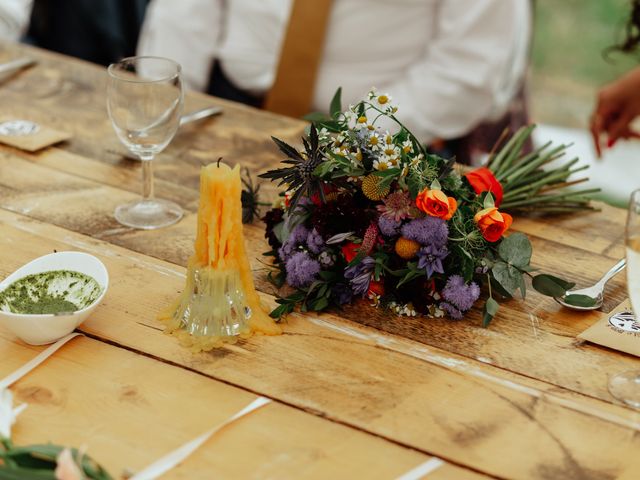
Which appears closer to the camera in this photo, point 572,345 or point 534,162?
point 572,345

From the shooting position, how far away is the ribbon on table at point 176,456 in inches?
31.0

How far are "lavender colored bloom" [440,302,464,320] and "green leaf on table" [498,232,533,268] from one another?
0.10m

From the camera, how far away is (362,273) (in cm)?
106

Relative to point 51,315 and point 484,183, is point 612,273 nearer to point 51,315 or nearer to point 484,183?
point 484,183

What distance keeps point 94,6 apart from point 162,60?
4.35 feet

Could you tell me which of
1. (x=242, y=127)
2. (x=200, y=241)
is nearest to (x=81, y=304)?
(x=200, y=241)

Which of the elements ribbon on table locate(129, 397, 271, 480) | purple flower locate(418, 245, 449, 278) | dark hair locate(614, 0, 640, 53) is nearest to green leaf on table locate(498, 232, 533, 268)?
purple flower locate(418, 245, 449, 278)

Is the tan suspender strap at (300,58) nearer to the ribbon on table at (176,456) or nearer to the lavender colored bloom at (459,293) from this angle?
the lavender colored bloom at (459,293)

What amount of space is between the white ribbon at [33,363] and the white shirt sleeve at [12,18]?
1779 millimetres

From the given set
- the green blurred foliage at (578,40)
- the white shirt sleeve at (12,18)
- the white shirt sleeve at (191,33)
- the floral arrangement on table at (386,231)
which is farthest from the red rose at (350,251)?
the green blurred foliage at (578,40)

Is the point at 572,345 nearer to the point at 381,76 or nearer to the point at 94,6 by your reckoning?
the point at 381,76

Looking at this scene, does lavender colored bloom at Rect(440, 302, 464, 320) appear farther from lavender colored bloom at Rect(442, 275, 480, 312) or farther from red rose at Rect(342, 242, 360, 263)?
red rose at Rect(342, 242, 360, 263)

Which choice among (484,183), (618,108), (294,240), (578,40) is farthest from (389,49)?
(578,40)

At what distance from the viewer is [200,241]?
100 cm
